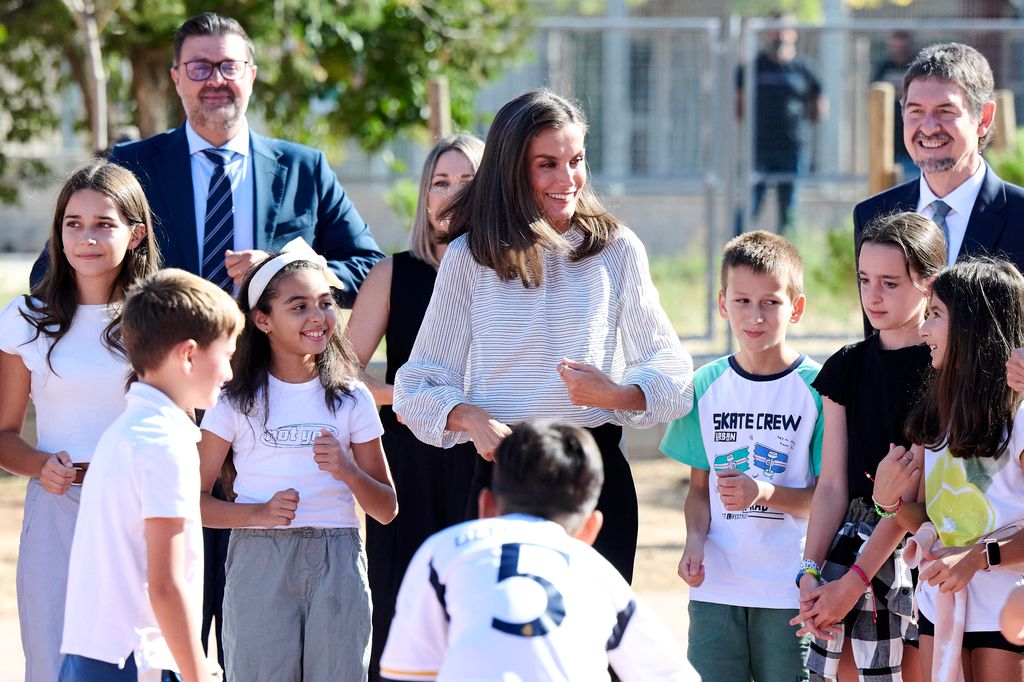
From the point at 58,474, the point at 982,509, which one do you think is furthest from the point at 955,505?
the point at 58,474

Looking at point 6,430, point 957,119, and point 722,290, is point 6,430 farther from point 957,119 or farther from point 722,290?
point 957,119

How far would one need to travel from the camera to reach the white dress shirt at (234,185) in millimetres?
4453

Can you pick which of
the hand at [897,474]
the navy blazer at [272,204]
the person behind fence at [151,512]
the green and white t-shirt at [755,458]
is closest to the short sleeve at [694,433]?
the green and white t-shirt at [755,458]

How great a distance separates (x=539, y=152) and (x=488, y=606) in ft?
4.67

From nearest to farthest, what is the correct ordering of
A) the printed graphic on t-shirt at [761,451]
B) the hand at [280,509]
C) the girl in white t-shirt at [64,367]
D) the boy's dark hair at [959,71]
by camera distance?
1. the hand at [280,509]
2. the girl in white t-shirt at [64,367]
3. the printed graphic on t-shirt at [761,451]
4. the boy's dark hair at [959,71]

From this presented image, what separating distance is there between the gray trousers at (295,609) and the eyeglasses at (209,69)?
164 cm

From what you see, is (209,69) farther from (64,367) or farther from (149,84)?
(149,84)

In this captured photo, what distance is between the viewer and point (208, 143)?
177 inches

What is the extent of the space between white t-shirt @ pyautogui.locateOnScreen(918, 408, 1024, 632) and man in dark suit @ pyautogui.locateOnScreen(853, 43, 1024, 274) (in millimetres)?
773

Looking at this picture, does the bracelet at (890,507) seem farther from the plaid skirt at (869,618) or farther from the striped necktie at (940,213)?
the striped necktie at (940,213)

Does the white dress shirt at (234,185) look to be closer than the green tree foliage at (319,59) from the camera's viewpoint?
Yes

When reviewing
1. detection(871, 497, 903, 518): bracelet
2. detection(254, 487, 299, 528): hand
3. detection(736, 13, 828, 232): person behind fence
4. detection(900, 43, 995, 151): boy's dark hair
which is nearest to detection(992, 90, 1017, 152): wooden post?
detection(736, 13, 828, 232): person behind fence

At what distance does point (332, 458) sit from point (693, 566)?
3.47ft

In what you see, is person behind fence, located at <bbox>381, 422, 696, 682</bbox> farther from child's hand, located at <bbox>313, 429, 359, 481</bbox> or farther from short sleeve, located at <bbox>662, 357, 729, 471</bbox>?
short sleeve, located at <bbox>662, 357, 729, 471</bbox>
